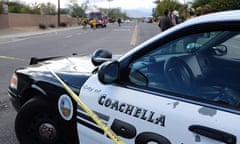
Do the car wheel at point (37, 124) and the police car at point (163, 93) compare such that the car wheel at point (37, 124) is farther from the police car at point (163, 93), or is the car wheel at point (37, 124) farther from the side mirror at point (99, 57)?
the side mirror at point (99, 57)

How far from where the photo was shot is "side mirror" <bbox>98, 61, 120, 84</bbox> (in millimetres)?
2844

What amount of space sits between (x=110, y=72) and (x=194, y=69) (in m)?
0.62

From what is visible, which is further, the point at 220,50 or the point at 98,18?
the point at 98,18

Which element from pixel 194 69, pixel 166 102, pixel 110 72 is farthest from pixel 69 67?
pixel 166 102

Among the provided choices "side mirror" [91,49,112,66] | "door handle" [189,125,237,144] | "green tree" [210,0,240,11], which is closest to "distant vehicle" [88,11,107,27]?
"green tree" [210,0,240,11]

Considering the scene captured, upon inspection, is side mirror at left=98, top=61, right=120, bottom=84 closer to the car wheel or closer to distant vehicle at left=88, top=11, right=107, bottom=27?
the car wheel

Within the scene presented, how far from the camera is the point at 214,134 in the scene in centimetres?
218

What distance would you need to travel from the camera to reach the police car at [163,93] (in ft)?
7.58

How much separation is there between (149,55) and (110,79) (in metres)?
0.34

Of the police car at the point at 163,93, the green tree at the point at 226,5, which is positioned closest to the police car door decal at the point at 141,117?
the police car at the point at 163,93

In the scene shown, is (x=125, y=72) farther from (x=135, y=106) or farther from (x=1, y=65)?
(x=1, y=65)

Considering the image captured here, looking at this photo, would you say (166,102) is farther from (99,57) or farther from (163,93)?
(99,57)

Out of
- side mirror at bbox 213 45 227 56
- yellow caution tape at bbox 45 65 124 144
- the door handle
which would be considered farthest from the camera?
side mirror at bbox 213 45 227 56

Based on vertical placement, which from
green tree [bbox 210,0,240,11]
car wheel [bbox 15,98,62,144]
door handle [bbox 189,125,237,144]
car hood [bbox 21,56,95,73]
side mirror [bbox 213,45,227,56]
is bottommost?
car wheel [bbox 15,98,62,144]
